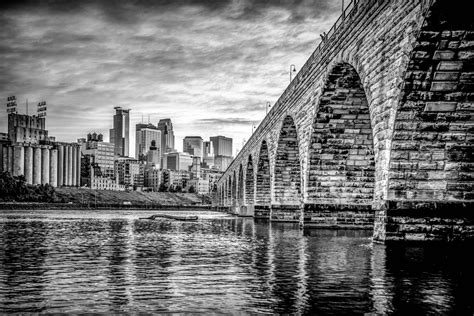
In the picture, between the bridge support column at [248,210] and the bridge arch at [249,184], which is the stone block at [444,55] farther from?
the bridge arch at [249,184]

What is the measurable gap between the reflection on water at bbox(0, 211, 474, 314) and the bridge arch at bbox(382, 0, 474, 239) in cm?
123

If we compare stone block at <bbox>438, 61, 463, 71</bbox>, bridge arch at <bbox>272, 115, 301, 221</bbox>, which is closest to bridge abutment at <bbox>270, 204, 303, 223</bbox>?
bridge arch at <bbox>272, 115, 301, 221</bbox>

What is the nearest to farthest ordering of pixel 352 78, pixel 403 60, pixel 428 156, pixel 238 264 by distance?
pixel 238 264 → pixel 403 60 → pixel 428 156 → pixel 352 78

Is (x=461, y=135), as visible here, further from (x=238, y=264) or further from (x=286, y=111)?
(x=286, y=111)

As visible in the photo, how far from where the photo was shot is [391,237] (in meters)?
14.1

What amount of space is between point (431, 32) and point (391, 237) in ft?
17.7

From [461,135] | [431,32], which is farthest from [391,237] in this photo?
[431,32]

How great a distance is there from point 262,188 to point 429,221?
3035cm

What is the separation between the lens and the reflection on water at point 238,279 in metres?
7.47

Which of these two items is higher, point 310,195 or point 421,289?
point 310,195

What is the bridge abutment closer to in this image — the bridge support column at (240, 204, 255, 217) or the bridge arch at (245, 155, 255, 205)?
the bridge support column at (240, 204, 255, 217)

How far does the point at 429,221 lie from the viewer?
551 inches

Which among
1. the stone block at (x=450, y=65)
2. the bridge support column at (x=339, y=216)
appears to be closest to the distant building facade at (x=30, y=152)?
the bridge support column at (x=339, y=216)

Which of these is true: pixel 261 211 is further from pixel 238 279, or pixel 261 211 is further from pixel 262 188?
pixel 238 279
